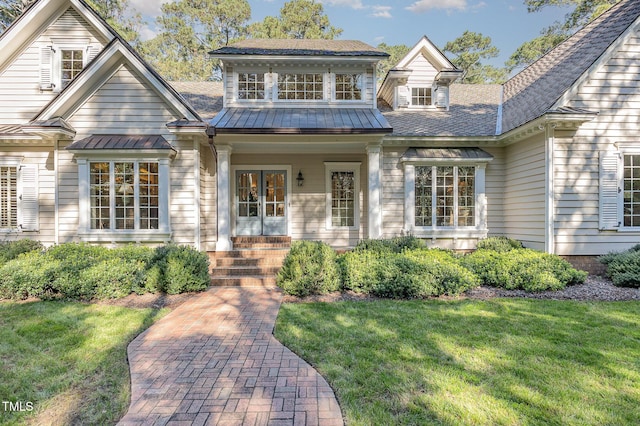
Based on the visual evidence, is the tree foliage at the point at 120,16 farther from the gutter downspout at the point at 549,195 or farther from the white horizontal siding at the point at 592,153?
the white horizontal siding at the point at 592,153

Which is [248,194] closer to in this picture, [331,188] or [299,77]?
[331,188]

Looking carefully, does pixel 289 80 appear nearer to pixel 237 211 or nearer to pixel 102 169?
pixel 237 211

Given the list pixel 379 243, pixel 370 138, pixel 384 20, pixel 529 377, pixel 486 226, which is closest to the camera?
pixel 529 377

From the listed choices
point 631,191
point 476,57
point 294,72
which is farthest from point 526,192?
point 476,57

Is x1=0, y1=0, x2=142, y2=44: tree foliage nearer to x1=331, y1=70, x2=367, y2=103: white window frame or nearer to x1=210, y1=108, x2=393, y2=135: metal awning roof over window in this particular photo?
x1=210, y1=108, x2=393, y2=135: metal awning roof over window

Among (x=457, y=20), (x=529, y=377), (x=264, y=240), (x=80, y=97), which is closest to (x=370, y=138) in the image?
(x=264, y=240)

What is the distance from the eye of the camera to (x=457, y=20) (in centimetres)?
2352

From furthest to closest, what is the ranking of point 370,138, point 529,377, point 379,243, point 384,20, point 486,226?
1. point 384,20
2. point 486,226
3. point 370,138
4. point 379,243
5. point 529,377

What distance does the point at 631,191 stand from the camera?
7859 mm

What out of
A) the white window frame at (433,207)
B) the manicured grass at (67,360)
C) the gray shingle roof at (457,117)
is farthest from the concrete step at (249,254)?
the gray shingle roof at (457,117)

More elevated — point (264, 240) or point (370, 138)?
point (370, 138)

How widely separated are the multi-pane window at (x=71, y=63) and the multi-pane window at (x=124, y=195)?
3107 millimetres

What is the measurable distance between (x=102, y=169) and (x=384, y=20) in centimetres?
1974

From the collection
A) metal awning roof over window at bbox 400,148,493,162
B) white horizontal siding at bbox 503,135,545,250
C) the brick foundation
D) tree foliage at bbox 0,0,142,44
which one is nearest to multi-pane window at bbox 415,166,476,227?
metal awning roof over window at bbox 400,148,493,162
